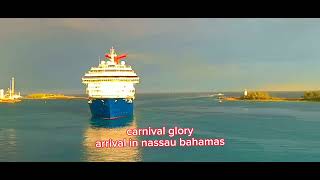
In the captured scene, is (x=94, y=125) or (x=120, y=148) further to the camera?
(x=94, y=125)

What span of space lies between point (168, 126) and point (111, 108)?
1.01 metres

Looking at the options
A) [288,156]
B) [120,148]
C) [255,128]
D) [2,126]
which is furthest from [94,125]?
[288,156]

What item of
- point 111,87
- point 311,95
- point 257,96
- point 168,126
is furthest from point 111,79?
point 311,95

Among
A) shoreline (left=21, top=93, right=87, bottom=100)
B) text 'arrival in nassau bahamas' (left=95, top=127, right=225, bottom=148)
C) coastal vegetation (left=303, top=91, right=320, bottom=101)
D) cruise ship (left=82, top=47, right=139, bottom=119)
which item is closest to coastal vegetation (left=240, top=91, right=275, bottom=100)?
coastal vegetation (left=303, top=91, right=320, bottom=101)

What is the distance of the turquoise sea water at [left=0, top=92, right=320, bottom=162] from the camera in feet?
20.1

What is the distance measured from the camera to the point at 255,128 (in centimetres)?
641

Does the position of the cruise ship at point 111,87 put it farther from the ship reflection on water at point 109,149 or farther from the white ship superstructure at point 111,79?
A: the ship reflection on water at point 109,149

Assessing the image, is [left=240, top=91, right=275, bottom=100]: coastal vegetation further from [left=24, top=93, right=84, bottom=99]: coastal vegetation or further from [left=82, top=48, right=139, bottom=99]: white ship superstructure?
[left=24, top=93, right=84, bottom=99]: coastal vegetation

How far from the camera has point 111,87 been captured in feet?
22.8

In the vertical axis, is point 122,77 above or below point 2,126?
above

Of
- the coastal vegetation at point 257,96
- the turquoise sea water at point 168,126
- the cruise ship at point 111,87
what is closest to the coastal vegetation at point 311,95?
the turquoise sea water at point 168,126
